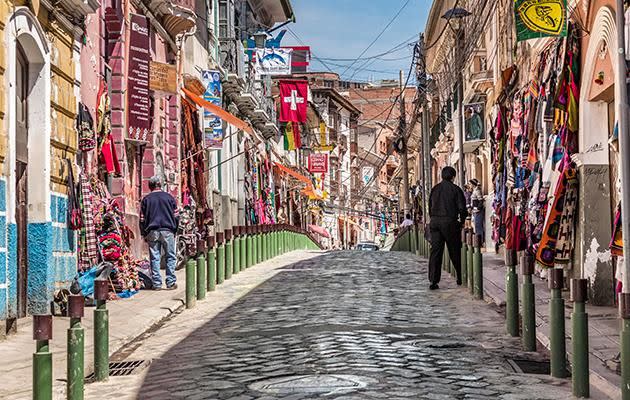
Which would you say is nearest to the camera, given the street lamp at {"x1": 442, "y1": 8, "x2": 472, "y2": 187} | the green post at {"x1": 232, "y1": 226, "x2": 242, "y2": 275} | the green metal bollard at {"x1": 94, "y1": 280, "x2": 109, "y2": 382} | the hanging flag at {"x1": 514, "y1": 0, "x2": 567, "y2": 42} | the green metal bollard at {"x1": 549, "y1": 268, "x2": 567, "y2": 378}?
the green metal bollard at {"x1": 549, "y1": 268, "x2": 567, "y2": 378}

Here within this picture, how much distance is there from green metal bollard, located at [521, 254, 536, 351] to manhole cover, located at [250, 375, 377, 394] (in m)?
2.13

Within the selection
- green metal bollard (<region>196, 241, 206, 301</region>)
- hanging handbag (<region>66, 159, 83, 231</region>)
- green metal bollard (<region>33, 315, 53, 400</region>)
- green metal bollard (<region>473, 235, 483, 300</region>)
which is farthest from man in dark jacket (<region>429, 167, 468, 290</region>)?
green metal bollard (<region>33, 315, 53, 400</region>)

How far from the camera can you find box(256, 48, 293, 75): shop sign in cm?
3828

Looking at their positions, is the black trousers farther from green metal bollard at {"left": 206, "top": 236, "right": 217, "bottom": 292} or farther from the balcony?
the balcony

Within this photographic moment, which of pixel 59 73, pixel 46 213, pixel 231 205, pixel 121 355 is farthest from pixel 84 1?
pixel 231 205

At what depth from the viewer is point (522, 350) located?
973 centimetres

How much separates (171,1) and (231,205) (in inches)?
511

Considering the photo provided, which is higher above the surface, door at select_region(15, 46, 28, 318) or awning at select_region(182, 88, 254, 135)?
awning at select_region(182, 88, 254, 135)

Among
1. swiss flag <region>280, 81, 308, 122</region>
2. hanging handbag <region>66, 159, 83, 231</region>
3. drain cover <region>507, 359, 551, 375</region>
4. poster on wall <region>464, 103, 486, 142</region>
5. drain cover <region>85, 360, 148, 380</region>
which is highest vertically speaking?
swiss flag <region>280, 81, 308, 122</region>

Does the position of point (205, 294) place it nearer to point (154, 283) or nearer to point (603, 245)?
point (154, 283)

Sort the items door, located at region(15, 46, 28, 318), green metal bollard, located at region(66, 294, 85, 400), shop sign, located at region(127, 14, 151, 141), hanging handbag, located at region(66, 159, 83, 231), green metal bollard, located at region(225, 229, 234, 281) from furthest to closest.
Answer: shop sign, located at region(127, 14, 151, 141)
green metal bollard, located at region(225, 229, 234, 281)
hanging handbag, located at region(66, 159, 83, 231)
door, located at region(15, 46, 28, 318)
green metal bollard, located at region(66, 294, 85, 400)

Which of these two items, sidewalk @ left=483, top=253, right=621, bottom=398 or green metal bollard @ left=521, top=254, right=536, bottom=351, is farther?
green metal bollard @ left=521, top=254, right=536, bottom=351

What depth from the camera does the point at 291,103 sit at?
1917 inches

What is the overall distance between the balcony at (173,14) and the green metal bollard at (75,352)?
16.1 metres
